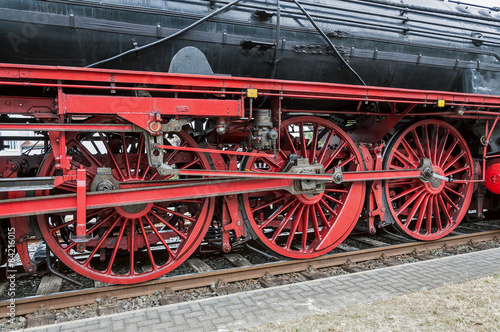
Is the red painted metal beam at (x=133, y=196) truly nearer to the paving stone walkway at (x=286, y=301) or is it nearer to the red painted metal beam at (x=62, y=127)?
the red painted metal beam at (x=62, y=127)

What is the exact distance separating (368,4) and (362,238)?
3165 mm

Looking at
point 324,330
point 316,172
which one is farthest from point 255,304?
point 316,172

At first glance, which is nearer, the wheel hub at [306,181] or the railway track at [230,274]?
the railway track at [230,274]

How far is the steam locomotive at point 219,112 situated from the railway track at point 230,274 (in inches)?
5.5

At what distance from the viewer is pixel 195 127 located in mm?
4176

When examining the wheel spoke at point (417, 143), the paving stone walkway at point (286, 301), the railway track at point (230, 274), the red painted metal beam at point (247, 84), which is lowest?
the railway track at point (230, 274)

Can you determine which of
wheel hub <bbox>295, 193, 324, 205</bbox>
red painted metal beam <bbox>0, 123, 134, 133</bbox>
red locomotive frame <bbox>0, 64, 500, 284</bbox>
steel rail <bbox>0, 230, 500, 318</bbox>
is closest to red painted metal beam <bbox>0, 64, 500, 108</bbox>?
red locomotive frame <bbox>0, 64, 500, 284</bbox>

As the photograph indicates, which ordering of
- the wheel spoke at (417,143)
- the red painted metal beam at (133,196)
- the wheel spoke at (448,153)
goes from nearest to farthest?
1. the red painted metal beam at (133,196)
2. the wheel spoke at (417,143)
3. the wheel spoke at (448,153)

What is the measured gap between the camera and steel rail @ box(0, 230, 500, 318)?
10.8 ft

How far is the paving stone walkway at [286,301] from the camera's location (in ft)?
9.50

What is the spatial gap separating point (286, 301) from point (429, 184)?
2.97m

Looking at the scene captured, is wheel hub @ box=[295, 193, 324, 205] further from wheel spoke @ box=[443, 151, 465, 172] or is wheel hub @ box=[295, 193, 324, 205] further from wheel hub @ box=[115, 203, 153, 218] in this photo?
wheel spoke @ box=[443, 151, 465, 172]

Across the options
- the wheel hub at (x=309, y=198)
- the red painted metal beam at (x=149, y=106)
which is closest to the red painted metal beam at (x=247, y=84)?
the red painted metal beam at (x=149, y=106)

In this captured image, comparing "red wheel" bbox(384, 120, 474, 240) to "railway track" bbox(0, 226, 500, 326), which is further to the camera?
"red wheel" bbox(384, 120, 474, 240)
